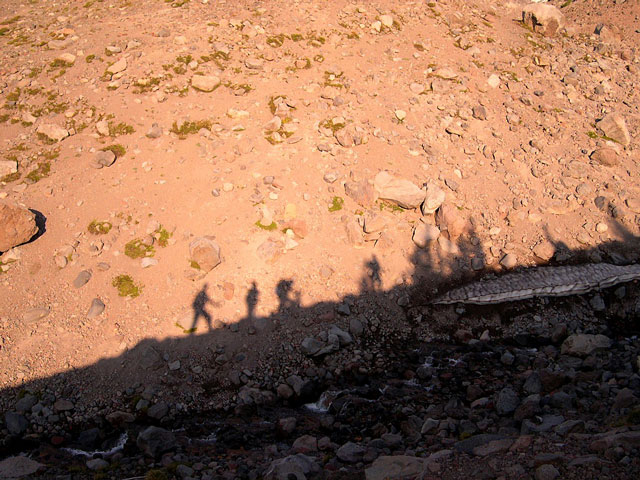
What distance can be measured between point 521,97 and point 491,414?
11.4 meters

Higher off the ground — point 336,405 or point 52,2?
point 52,2

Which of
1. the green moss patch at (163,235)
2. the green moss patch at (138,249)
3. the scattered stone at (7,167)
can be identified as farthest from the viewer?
the scattered stone at (7,167)

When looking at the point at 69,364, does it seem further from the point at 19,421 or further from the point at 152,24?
the point at 152,24

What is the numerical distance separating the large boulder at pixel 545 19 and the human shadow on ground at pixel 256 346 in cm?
1339

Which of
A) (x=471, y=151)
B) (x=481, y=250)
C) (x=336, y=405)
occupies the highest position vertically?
(x=471, y=151)

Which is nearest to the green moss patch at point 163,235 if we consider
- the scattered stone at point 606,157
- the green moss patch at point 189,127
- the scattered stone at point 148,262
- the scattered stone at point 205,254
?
the scattered stone at point 148,262

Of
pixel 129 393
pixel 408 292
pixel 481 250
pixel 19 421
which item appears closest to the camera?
pixel 19 421

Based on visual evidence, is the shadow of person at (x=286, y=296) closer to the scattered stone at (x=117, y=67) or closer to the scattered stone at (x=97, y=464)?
the scattered stone at (x=97, y=464)

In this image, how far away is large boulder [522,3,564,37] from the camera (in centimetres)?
1838

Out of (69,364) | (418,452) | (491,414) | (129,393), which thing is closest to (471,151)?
(491,414)

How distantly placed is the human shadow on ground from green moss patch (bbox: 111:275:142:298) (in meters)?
1.27

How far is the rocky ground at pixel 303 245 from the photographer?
766 cm

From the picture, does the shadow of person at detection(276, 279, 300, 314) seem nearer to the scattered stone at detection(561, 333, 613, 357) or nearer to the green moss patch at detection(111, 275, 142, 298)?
the green moss patch at detection(111, 275, 142, 298)

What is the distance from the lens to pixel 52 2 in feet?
60.1
